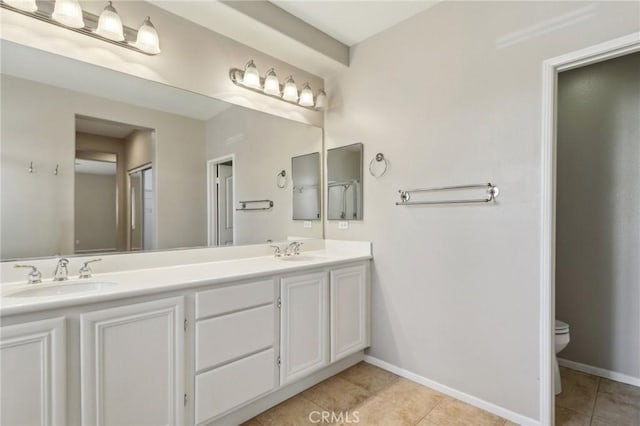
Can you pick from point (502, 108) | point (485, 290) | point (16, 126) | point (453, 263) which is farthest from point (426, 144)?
point (16, 126)

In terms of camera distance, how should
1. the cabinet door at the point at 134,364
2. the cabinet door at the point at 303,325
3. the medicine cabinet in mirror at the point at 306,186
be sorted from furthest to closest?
the medicine cabinet in mirror at the point at 306,186, the cabinet door at the point at 303,325, the cabinet door at the point at 134,364

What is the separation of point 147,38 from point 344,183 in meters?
1.64

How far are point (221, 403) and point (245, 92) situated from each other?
195 centimetres

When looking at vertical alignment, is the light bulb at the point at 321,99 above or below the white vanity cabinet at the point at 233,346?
above

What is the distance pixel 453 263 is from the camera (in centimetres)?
206

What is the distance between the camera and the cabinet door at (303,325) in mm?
1929

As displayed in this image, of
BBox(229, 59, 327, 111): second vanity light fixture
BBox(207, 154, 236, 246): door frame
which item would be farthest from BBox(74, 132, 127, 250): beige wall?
BBox(229, 59, 327, 111): second vanity light fixture

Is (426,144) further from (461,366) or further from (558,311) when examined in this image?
(558,311)

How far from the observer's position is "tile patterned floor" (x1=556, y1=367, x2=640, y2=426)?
1.79m

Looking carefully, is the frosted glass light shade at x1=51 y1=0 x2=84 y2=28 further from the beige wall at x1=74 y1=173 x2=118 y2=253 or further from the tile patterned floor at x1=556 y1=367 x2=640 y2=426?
the tile patterned floor at x1=556 y1=367 x2=640 y2=426

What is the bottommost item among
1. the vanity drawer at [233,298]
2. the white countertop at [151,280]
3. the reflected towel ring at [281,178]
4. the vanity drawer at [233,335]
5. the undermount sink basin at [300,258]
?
the vanity drawer at [233,335]

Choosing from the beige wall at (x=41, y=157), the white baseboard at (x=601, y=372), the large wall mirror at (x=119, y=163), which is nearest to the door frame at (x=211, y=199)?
the large wall mirror at (x=119, y=163)

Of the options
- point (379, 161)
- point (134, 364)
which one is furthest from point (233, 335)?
point (379, 161)

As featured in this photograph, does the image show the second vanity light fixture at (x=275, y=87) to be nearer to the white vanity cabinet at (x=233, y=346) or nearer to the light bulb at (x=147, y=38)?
the light bulb at (x=147, y=38)
